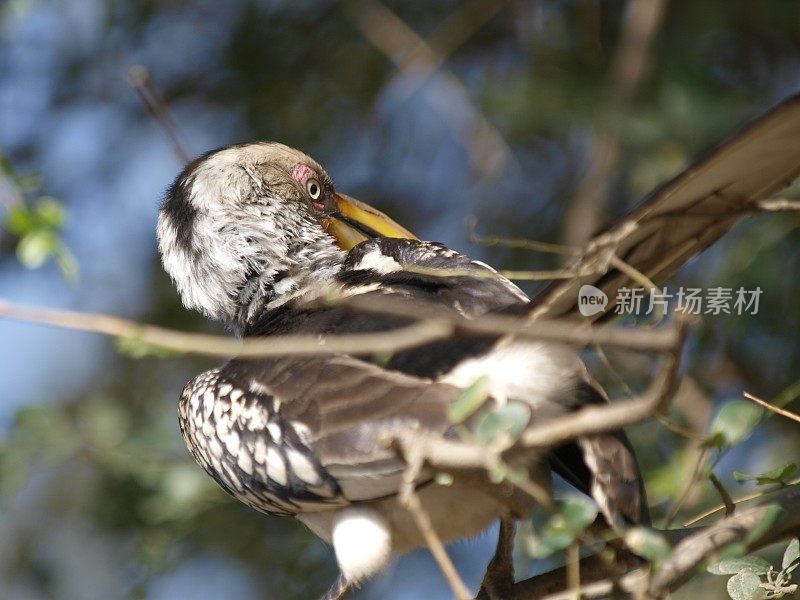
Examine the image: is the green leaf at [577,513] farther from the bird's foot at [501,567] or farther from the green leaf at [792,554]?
the bird's foot at [501,567]

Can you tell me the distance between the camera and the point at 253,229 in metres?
3.20

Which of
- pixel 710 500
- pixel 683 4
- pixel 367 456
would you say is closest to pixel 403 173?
pixel 683 4

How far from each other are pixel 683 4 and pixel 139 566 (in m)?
2.85

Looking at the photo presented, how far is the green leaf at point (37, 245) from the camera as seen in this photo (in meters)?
2.34

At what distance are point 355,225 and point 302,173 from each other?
0.23m

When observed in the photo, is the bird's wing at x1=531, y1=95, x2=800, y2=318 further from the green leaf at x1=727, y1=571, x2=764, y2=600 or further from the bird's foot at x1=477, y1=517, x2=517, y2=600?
the bird's foot at x1=477, y1=517, x2=517, y2=600

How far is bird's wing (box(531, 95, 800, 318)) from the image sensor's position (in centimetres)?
174

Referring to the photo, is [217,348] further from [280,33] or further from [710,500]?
[280,33]

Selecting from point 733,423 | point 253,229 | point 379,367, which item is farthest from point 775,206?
point 253,229

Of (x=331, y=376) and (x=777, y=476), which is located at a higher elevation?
(x=331, y=376)

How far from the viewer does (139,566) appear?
13.3 feet

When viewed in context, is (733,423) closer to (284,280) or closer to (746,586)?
(746,586)

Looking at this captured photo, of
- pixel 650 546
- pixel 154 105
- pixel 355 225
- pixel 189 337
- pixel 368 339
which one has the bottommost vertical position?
pixel 650 546

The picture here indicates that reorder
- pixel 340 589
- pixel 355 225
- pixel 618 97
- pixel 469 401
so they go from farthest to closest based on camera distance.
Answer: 1. pixel 618 97
2. pixel 355 225
3. pixel 340 589
4. pixel 469 401
